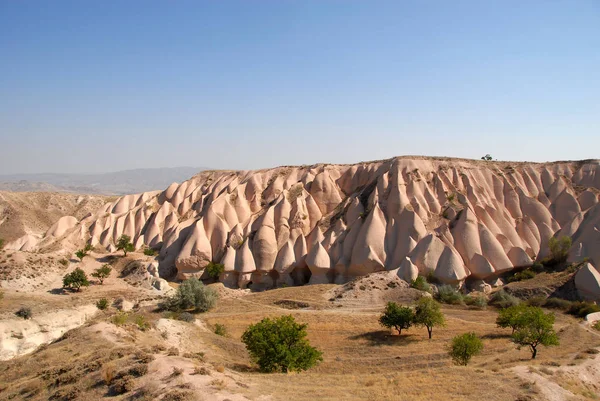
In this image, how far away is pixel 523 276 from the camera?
3556cm

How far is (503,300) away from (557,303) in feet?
11.0

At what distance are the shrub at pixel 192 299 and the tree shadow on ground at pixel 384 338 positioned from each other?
11.2 metres

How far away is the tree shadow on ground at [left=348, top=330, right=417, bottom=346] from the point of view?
79.1 feet

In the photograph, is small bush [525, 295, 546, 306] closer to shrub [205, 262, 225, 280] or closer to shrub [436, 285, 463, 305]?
shrub [436, 285, 463, 305]

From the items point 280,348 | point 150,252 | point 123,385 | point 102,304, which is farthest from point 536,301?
point 150,252

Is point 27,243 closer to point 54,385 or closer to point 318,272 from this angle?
point 318,272

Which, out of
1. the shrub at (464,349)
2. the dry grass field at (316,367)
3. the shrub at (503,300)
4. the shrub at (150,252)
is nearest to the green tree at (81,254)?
the shrub at (150,252)

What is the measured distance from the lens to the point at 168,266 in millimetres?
42219

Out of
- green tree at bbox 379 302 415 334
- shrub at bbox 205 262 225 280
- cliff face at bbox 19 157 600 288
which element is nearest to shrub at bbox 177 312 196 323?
green tree at bbox 379 302 415 334

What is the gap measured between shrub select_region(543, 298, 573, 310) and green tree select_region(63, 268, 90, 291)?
110ft

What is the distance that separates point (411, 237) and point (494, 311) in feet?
32.2

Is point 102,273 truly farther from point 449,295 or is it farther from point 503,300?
point 503,300

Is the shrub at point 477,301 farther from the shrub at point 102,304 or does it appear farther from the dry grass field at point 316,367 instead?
the shrub at point 102,304

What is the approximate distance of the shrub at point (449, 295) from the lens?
1271 inches
